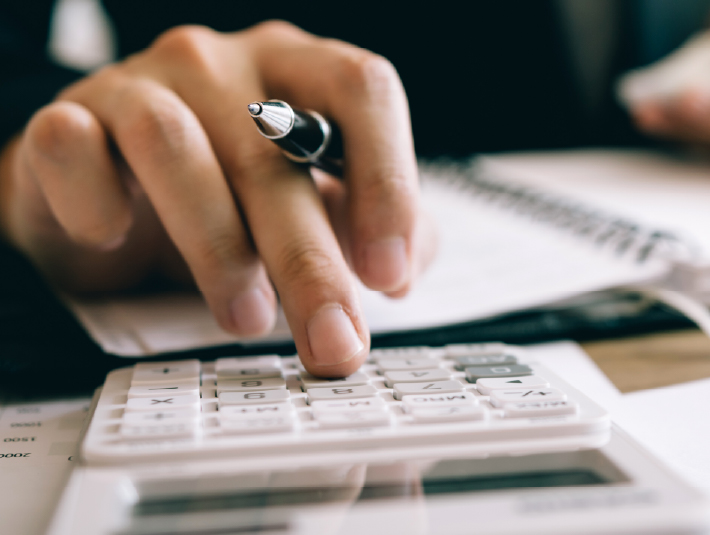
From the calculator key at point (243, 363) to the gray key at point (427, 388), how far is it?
70 millimetres

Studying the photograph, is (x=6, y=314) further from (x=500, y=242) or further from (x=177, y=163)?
(x=500, y=242)

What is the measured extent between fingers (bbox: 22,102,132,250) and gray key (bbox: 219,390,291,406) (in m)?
0.17

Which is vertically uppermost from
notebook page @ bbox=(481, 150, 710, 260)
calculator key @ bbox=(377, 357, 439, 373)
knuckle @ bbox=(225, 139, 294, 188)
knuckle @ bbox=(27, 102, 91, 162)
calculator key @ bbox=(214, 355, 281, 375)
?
knuckle @ bbox=(27, 102, 91, 162)

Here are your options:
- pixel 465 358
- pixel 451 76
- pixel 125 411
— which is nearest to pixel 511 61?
pixel 451 76

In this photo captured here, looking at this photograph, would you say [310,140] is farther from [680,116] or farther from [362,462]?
[680,116]

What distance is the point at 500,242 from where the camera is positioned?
54 cm

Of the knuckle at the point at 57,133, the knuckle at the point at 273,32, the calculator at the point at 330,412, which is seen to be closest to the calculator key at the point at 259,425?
the calculator at the point at 330,412

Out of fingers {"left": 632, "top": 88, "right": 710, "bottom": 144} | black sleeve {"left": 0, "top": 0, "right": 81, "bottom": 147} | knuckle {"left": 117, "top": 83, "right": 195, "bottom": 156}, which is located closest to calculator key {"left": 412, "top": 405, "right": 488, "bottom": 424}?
knuckle {"left": 117, "top": 83, "right": 195, "bottom": 156}

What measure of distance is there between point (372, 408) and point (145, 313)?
0.23 m

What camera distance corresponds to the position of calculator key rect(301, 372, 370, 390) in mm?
273

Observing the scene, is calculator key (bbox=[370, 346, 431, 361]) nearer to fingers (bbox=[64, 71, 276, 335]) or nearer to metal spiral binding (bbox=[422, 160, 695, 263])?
fingers (bbox=[64, 71, 276, 335])

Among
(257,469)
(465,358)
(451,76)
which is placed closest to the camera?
(257,469)

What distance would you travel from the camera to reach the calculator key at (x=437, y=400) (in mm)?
246

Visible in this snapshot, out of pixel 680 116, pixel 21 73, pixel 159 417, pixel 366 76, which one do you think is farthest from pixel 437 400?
pixel 680 116
